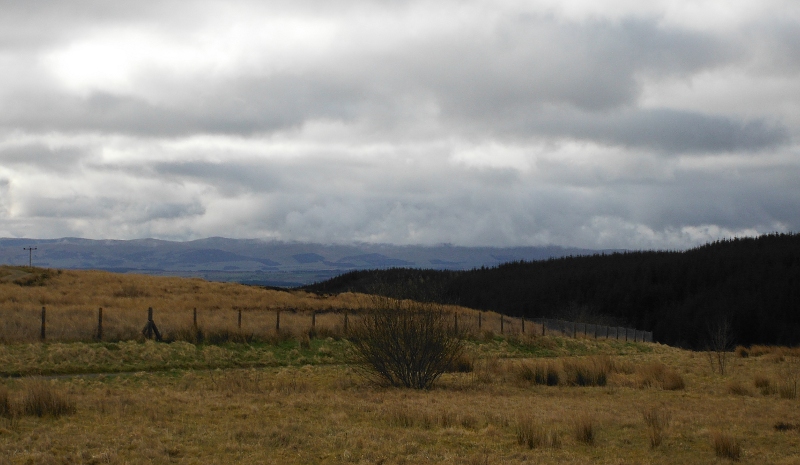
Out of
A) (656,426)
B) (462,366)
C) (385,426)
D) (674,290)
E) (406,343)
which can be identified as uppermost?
(406,343)

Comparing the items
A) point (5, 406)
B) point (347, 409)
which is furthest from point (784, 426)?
point (5, 406)

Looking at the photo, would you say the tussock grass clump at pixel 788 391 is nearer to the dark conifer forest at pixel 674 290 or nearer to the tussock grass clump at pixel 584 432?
the tussock grass clump at pixel 584 432

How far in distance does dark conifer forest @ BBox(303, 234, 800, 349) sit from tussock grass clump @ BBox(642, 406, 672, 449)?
249ft

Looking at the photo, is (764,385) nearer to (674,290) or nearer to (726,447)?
(726,447)

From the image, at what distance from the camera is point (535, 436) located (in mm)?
11828

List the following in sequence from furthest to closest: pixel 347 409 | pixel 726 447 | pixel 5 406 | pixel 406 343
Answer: pixel 406 343
pixel 347 409
pixel 5 406
pixel 726 447

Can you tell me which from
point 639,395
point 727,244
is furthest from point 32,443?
point 727,244

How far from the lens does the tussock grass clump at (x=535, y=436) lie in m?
11.7

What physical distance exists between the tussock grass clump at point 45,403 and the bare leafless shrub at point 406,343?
9.82 m

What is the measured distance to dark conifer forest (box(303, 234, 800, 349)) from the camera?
107 meters

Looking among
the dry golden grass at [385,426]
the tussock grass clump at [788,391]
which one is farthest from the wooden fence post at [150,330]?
the tussock grass clump at [788,391]

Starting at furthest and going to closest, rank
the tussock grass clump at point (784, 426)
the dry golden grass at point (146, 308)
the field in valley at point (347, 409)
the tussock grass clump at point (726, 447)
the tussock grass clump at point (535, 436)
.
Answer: the dry golden grass at point (146, 308) < the tussock grass clump at point (784, 426) < the tussock grass clump at point (535, 436) < the tussock grass clump at point (726, 447) < the field in valley at point (347, 409)

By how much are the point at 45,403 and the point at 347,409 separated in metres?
6.15

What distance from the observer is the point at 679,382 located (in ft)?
70.9
